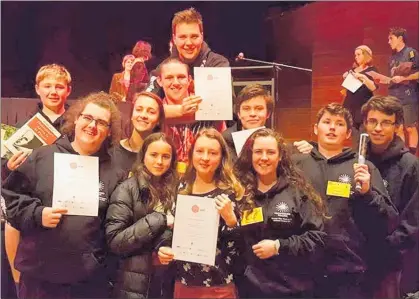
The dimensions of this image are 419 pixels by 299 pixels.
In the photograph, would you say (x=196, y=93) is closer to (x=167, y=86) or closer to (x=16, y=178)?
(x=167, y=86)

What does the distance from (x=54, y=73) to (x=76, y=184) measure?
49 centimetres

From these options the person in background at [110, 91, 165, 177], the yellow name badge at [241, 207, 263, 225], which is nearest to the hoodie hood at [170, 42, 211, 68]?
the person in background at [110, 91, 165, 177]

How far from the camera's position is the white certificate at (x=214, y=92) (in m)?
2.29

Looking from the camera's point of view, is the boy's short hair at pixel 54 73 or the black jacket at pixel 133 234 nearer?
the black jacket at pixel 133 234

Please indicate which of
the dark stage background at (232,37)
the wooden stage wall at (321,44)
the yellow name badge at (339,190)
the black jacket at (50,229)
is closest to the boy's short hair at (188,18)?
the dark stage background at (232,37)

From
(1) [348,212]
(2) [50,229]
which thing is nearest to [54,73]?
(2) [50,229]

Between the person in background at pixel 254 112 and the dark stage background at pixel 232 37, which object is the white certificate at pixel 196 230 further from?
the dark stage background at pixel 232 37

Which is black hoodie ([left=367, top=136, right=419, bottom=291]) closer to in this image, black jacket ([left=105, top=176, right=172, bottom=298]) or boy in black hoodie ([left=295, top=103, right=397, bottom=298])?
boy in black hoodie ([left=295, top=103, right=397, bottom=298])

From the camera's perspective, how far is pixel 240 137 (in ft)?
7.41

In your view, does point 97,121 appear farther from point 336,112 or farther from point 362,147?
point 362,147

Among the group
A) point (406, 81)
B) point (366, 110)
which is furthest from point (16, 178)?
point (406, 81)

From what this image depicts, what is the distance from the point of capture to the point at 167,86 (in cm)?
229

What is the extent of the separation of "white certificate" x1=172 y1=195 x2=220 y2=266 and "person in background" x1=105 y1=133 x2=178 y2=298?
Answer: 0.04 metres

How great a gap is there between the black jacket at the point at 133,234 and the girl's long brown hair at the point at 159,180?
0.8 inches
